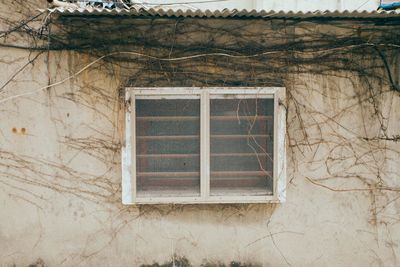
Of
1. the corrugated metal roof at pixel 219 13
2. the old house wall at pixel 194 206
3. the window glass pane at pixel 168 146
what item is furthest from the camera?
the window glass pane at pixel 168 146

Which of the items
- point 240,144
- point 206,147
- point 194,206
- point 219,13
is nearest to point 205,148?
point 206,147

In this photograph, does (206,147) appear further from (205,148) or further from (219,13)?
(219,13)

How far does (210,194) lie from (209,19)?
7.01 ft

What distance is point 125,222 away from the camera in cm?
480

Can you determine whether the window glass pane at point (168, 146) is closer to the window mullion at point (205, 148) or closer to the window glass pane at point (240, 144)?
the window mullion at point (205, 148)

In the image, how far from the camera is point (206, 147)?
4770 mm

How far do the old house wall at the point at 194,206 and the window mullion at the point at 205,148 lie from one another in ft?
0.85

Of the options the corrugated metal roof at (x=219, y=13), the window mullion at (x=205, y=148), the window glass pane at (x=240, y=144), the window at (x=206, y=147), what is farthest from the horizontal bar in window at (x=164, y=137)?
the corrugated metal roof at (x=219, y=13)

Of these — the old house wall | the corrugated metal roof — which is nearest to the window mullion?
the old house wall

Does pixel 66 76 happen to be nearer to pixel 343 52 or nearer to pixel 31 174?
pixel 31 174

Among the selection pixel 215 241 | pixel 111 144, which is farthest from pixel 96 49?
pixel 215 241

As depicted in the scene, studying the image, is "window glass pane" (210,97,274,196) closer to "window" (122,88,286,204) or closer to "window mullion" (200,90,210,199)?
"window" (122,88,286,204)

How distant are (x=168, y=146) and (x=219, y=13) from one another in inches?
68.3

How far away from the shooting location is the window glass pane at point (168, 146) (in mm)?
4824
